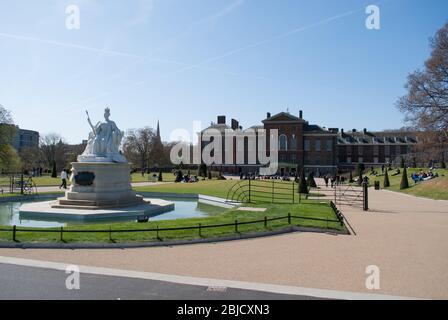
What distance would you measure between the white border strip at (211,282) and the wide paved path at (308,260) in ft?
0.87

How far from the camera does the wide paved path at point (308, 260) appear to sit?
8109 mm

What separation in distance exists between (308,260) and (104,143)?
14.8 m

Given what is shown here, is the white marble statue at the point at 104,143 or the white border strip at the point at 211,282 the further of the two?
the white marble statue at the point at 104,143

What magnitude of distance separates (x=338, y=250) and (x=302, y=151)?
73.1 m

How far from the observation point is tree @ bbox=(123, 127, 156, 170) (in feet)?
282

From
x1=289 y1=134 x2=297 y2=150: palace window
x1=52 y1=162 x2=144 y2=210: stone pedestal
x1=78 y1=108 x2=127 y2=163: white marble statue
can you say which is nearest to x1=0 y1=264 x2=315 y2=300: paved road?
x1=52 y1=162 x2=144 y2=210: stone pedestal

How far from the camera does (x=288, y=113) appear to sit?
81938mm

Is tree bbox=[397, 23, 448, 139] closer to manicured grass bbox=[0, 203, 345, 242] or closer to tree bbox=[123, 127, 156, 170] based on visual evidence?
manicured grass bbox=[0, 203, 345, 242]

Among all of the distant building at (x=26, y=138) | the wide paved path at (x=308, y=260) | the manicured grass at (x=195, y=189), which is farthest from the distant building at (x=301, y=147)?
the distant building at (x=26, y=138)

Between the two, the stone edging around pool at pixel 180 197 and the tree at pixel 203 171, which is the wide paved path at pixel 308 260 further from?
the tree at pixel 203 171
